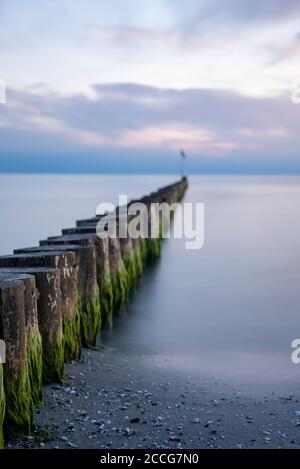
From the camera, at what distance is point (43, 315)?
3.79 meters

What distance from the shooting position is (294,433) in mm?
3266

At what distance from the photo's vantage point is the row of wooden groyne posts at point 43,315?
10.2 feet

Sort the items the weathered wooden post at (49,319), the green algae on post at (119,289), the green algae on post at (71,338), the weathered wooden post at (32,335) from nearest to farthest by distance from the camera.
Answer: the weathered wooden post at (32,335) → the weathered wooden post at (49,319) → the green algae on post at (71,338) → the green algae on post at (119,289)

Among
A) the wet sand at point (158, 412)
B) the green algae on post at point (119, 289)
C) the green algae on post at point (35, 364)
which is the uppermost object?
the green algae on post at point (119, 289)

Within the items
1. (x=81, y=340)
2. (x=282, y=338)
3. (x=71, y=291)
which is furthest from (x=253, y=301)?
(x=71, y=291)

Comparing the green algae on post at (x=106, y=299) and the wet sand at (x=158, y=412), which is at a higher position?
the green algae on post at (x=106, y=299)

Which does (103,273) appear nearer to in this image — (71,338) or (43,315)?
(71,338)

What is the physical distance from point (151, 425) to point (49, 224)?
17.7 m

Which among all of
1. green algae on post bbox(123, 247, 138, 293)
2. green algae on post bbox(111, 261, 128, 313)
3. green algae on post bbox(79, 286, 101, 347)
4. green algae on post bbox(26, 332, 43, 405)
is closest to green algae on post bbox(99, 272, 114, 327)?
green algae on post bbox(111, 261, 128, 313)

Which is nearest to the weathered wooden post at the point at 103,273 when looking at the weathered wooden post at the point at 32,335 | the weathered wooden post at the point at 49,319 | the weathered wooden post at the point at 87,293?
the weathered wooden post at the point at 87,293

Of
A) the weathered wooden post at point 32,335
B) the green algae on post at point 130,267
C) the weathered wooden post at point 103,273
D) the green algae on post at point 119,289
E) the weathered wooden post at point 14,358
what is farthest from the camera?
the green algae on post at point 130,267

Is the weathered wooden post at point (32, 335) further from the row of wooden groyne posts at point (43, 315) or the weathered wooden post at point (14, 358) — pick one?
the weathered wooden post at point (14, 358)

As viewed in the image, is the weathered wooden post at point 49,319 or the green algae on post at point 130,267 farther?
the green algae on post at point 130,267

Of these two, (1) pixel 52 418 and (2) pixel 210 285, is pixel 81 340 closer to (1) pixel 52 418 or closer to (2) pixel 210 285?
(1) pixel 52 418
